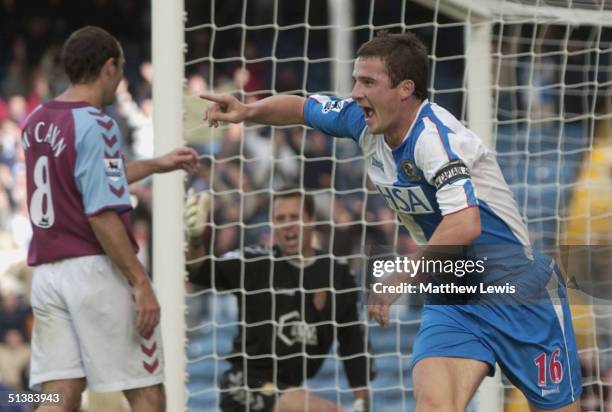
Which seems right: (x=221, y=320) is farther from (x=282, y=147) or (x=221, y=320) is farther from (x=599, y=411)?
(x=599, y=411)

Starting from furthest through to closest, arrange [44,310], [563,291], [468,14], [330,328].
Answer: [330,328] < [468,14] < [44,310] < [563,291]

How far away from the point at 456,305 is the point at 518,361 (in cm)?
31

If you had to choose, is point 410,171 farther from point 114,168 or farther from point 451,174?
point 114,168

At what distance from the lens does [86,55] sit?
516 cm

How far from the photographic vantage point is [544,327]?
4.64m

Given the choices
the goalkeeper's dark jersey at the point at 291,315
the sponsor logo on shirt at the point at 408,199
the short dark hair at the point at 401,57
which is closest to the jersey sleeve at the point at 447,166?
the sponsor logo on shirt at the point at 408,199

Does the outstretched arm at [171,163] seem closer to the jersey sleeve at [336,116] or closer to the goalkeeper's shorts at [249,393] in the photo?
the jersey sleeve at [336,116]

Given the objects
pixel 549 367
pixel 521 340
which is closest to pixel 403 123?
pixel 521 340

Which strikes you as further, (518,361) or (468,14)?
(468,14)

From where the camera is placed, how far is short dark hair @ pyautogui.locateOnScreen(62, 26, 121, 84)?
5.17 metres

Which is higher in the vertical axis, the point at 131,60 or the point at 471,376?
the point at 131,60

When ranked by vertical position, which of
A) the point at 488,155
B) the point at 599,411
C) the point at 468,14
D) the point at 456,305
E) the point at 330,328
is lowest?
the point at 599,411

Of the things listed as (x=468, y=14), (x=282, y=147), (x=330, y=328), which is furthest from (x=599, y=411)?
(x=282, y=147)

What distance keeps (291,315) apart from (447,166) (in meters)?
2.59
